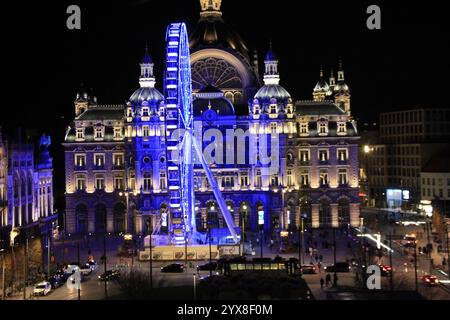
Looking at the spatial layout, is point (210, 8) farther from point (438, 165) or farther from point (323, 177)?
point (438, 165)

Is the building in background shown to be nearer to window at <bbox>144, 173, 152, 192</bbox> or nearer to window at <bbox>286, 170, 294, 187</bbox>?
window at <bbox>286, 170, 294, 187</bbox>

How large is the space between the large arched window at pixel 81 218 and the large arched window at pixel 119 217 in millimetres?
3865

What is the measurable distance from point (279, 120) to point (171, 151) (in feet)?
97.4

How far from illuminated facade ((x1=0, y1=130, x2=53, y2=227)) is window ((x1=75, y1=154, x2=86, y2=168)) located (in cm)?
595

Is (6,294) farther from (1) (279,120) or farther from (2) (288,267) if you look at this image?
(1) (279,120)

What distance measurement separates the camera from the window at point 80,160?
111 meters

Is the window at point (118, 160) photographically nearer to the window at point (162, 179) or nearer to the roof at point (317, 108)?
the window at point (162, 179)

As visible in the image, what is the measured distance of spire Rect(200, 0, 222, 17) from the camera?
122312mm

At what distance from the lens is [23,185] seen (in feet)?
299

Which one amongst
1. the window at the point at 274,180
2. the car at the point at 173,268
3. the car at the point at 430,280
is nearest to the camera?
the car at the point at 430,280

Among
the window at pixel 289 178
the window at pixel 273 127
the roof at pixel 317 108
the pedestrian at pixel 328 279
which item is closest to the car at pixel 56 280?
the pedestrian at pixel 328 279

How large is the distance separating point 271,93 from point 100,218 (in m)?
28.2
